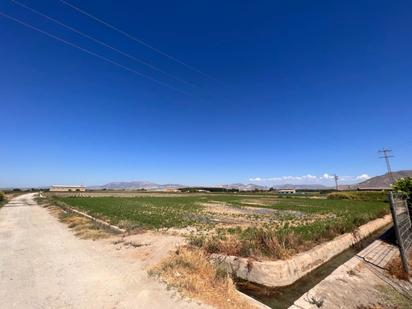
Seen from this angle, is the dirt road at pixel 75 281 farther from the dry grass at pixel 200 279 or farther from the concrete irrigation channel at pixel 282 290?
the concrete irrigation channel at pixel 282 290

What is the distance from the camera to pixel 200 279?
6547mm

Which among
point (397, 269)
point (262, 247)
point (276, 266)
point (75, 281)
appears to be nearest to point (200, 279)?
point (276, 266)

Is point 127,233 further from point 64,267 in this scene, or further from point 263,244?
point 263,244

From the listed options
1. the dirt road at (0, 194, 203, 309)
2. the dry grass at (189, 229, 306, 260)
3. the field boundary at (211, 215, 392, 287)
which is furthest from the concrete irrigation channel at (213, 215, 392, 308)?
the dirt road at (0, 194, 203, 309)

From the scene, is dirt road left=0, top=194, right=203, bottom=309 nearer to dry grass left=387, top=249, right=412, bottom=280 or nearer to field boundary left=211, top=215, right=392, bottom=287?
field boundary left=211, top=215, right=392, bottom=287

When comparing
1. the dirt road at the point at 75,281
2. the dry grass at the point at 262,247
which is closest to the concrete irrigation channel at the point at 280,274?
the dry grass at the point at 262,247

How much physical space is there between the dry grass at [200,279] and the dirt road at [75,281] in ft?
1.21

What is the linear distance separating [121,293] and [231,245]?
12.8 feet

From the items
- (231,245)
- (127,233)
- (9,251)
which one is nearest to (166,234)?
(127,233)

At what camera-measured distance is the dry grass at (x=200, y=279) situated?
5.73m

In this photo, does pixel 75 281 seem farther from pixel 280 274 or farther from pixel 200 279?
pixel 280 274

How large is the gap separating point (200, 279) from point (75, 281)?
3.49 m

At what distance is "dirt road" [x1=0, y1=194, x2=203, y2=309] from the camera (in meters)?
5.67

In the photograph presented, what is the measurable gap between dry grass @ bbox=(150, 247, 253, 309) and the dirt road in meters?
0.37
